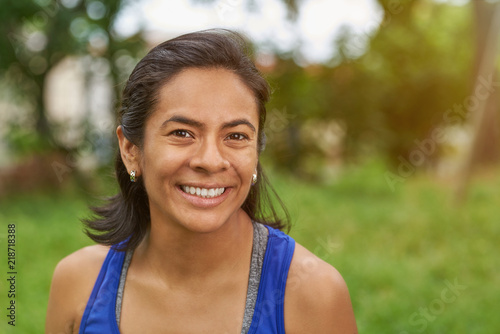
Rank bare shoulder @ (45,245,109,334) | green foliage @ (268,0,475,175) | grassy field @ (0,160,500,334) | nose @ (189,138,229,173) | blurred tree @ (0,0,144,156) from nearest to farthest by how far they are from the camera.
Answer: nose @ (189,138,229,173) < bare shoulder @ (45,245,109,334) < grassy field @ (0,160,500,334) < blurred tree @ (0,0,144,156) < green foliage @ (268,0,475,175)

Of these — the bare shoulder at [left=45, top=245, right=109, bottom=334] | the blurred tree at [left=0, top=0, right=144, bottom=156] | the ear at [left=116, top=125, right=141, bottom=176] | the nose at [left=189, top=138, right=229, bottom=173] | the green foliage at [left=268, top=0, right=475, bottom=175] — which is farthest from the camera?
the green foliage at [left=268, top=0, right=475, bottom=175]

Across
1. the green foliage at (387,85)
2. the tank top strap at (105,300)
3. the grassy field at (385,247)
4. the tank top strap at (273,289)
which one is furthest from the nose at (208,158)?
the green foliage at (387,85)

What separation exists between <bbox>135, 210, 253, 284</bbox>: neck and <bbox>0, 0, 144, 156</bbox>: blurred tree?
590cm

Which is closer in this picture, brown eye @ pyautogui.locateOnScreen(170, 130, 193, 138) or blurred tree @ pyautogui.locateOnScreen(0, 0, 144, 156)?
brown eye @ pyautogui.locateOnScreen(170, 130, 193, 138)

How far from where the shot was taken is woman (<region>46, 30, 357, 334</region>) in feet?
5.63

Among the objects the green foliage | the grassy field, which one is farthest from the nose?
the green foliage

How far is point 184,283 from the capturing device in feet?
6.41

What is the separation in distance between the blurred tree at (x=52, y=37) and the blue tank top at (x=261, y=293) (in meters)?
5.83

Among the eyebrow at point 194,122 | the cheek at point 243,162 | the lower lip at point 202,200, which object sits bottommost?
the lower lip at point 202,200

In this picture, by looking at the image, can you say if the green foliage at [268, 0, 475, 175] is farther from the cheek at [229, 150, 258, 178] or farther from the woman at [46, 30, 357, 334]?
the cheek at [229, 150, 258, 178]

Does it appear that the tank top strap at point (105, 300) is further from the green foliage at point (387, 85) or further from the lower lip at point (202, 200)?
the green foliage at point (387, 85)

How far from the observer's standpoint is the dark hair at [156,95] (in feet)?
5.69

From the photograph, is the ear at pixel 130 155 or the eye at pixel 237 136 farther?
the ear at pixel 130 155

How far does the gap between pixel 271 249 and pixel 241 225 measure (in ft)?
0.44
